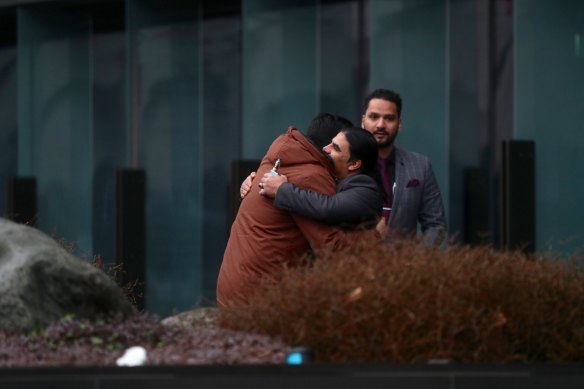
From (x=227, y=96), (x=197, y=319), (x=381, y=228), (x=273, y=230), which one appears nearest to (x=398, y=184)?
(x=381, y=228)

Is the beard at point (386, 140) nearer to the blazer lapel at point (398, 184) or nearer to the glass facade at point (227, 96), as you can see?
the blazer lapel at point (398, 184)

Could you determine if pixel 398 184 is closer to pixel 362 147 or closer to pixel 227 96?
pixel 362 147

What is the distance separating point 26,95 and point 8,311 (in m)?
12.7

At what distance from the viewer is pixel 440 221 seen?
8375mm

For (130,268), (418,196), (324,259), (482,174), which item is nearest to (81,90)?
(130,268)

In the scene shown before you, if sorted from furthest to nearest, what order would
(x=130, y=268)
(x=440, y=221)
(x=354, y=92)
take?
(x=130, y=268)
(x=354, y=92)
(x=440, y=221)

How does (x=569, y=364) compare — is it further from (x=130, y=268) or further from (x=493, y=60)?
(x=130, y=268)

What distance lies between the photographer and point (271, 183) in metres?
7.29

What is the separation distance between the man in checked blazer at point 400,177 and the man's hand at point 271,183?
42.9 inches

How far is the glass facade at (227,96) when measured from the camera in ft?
49.7

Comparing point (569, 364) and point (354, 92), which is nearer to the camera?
point (569, 364)

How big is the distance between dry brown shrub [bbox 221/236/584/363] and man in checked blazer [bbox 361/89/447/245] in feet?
4.19

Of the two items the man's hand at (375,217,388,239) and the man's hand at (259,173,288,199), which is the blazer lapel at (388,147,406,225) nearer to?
the man's hand at (375,217,388,239)

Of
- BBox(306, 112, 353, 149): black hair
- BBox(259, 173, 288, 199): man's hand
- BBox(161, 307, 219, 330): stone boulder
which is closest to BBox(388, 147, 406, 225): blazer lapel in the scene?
BBox(306, 112, 353, 149): black hair
